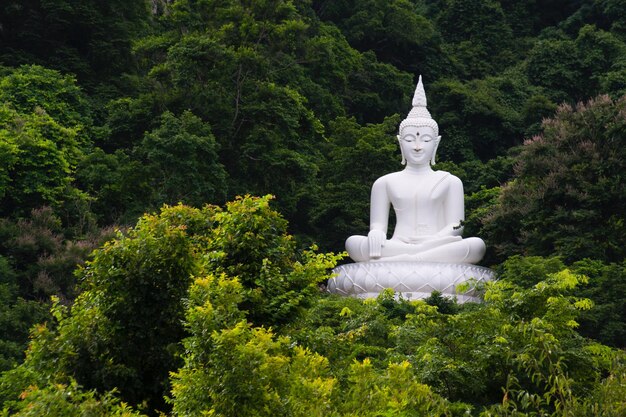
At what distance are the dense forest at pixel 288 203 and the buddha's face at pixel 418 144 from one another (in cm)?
139

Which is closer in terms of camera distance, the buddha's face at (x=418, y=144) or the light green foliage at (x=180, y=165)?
the buddha's face at (x=418, y=144)

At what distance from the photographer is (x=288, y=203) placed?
24.6 m

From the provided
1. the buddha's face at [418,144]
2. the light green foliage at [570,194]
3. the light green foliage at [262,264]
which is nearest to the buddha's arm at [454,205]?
the buddha's face at [418,144]

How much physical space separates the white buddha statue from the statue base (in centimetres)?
30

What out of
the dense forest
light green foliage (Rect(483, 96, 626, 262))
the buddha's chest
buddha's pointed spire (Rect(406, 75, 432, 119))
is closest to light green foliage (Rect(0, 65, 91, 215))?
the dense forest

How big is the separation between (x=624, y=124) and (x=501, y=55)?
16.8 metres

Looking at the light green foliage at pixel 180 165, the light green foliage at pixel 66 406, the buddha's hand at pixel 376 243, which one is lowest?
the light green foliage at pixel 66 406

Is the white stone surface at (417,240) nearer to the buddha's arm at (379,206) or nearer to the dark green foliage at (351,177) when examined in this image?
the buddha's arm at (379,206)

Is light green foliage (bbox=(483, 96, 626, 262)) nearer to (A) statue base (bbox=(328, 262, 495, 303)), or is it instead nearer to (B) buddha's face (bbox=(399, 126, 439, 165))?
(A) statue base (bbox=(328, 262, 495, 303))

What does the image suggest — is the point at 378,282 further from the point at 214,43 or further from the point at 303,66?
the point at 303,66

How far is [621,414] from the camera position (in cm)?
832

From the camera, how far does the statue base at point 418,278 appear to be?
19719 mm

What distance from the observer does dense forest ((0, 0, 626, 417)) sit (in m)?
9.66

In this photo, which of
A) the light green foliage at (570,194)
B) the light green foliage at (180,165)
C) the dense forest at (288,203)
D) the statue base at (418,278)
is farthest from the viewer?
the light green foliage at (180,165)
